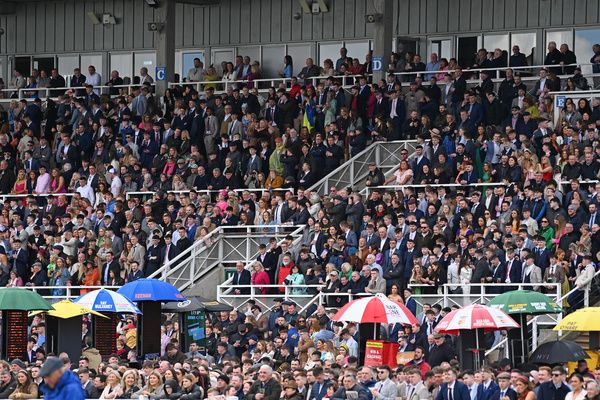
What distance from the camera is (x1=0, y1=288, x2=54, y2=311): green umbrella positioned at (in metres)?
28.2

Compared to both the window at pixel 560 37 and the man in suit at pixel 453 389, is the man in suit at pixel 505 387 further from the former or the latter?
the window at pixel 560 37

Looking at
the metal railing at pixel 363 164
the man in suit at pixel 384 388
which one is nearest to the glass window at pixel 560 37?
the metal railing at pixel 363 164

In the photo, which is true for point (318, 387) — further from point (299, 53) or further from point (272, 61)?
point (272, 61)

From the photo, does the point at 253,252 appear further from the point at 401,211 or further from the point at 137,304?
the point at 137,304

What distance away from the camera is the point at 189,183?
37.9m

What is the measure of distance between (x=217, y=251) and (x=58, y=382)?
→ 2017 cm

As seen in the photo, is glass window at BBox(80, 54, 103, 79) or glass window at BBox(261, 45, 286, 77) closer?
glass window at BBox(261, 45, 286, 77)

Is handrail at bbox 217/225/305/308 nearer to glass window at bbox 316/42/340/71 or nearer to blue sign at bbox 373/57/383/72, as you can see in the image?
blue sign at bbox 373/57/383/72

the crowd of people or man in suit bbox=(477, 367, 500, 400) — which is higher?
the crowd of people

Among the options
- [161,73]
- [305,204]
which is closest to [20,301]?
[305,204]

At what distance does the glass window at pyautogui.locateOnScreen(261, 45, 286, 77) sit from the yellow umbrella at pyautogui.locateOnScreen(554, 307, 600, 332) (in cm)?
2142

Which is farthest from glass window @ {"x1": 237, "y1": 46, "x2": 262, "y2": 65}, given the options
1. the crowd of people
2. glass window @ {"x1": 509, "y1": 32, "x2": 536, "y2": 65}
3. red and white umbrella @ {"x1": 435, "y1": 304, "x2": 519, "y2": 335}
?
red and white umbrella @ {"x1": 435, "y1": 304, "x2": 519, "y2": 335}

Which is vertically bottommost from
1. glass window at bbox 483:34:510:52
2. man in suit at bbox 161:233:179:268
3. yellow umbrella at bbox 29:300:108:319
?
yellow umbrella at bbox 29:300:108:319

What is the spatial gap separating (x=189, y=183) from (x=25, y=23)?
13531 millimetres
